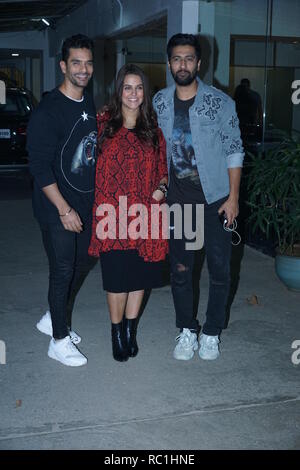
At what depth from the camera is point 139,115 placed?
3738 millimetres

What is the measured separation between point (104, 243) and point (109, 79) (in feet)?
33.2

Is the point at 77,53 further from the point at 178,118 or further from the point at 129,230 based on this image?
the point at 129,230

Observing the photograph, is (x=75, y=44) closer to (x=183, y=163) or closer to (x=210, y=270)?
(x=183, y=163)

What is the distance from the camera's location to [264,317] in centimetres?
489

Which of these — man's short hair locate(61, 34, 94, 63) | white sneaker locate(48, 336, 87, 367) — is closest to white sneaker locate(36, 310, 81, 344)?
white sneaker locate(48, 336, 87, 367)

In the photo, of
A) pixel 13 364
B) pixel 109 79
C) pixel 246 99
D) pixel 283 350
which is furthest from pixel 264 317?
pixel 109 79

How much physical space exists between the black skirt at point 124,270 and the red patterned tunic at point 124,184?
39 millimetres

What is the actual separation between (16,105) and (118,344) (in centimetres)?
951

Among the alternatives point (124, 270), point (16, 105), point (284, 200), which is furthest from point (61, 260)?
point (16, 105)

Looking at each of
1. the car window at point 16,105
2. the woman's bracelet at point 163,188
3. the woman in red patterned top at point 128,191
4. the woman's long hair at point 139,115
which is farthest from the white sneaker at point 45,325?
the car window at point 16,105

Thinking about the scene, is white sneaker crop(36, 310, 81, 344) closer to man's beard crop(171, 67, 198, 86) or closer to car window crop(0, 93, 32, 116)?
man's beard crop(171, 67, 198, 86)

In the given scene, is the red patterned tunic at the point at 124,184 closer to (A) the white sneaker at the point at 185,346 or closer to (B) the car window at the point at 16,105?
(A) the white sneaker at the point at 185,346

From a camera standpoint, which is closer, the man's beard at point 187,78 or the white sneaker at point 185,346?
the man's beard at point 187,78

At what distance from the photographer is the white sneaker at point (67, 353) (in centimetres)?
391
